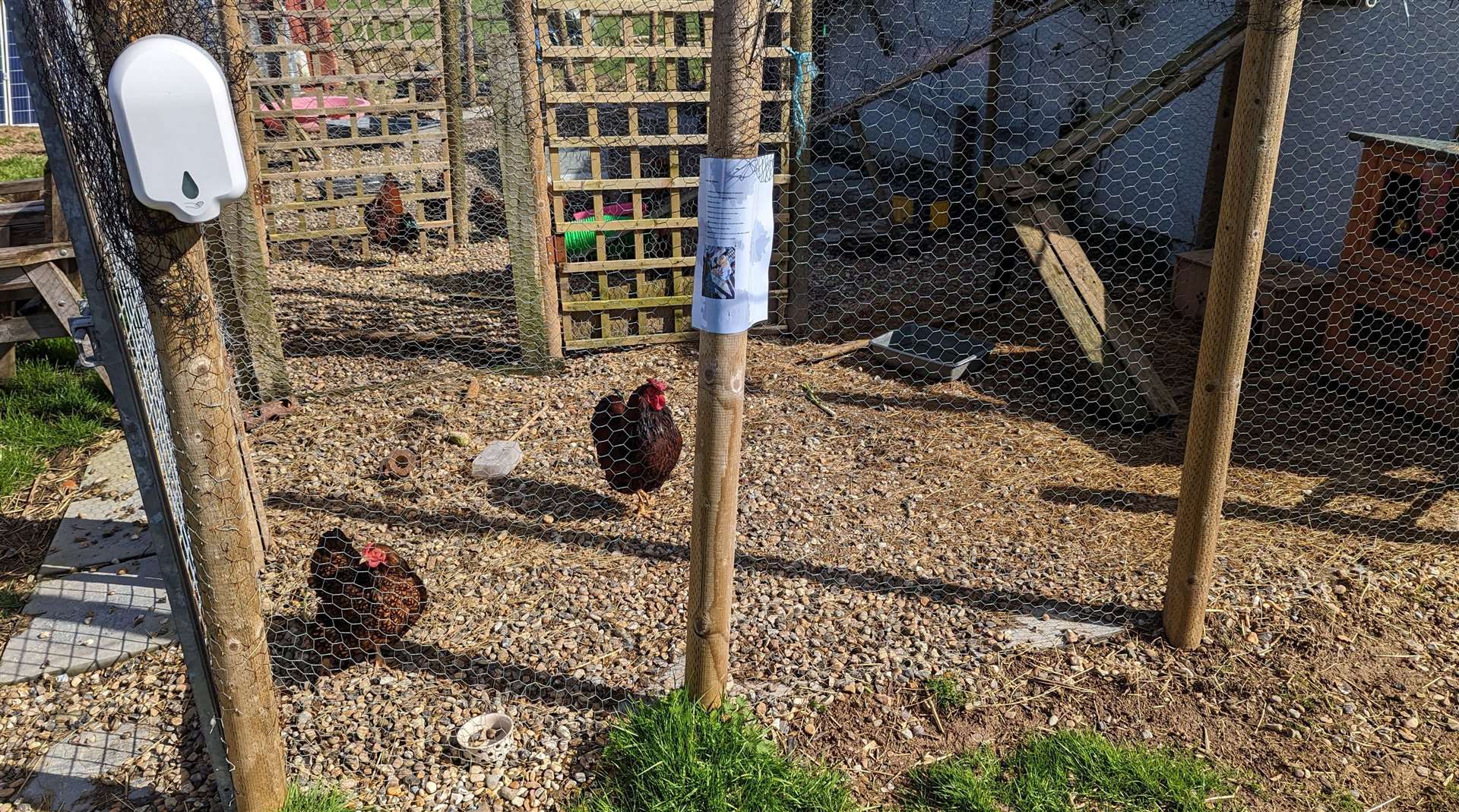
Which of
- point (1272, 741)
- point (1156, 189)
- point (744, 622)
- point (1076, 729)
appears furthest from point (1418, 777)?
point (1156, 189)

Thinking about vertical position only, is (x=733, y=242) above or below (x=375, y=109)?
below

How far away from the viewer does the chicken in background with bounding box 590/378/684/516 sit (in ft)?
12.3

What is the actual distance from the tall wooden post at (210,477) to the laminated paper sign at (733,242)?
107 centimetres

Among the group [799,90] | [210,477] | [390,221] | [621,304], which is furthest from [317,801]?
[390,221]

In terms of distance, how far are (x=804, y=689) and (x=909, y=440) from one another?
1.92m

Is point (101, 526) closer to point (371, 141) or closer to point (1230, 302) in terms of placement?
point (371, 141)

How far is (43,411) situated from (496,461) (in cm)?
238

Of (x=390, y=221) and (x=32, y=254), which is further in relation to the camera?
(x=390, y=221)

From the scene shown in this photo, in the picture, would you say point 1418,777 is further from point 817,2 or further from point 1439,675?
point 817,2

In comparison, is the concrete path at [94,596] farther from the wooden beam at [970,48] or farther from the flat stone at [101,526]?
the wooden beam at [970,48]

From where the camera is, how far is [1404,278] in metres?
4.51

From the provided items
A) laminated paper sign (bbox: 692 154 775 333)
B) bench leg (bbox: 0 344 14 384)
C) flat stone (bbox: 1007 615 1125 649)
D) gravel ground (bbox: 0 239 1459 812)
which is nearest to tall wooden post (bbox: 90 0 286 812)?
gravel ground (bbox: 0 239 1459 812)

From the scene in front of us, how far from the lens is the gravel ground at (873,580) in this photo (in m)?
2.85

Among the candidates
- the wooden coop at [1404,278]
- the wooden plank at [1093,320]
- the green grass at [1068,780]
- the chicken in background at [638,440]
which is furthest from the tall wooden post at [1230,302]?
the wooden coop at [1404,278]
